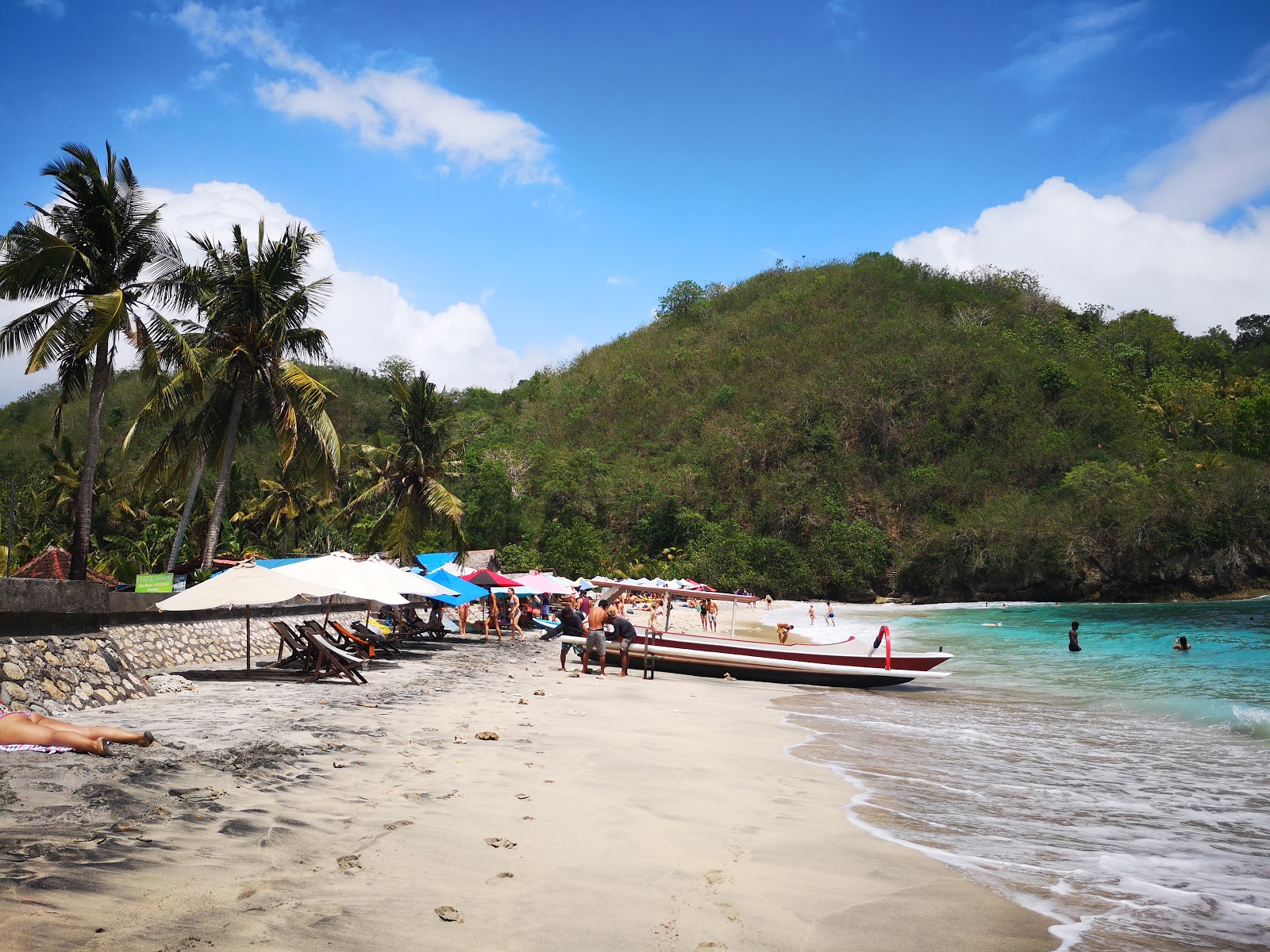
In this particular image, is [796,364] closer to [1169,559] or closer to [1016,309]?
[1016,309]

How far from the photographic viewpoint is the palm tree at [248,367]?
1966cm

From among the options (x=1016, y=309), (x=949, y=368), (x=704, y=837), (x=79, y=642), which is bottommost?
(x=704, y=837)

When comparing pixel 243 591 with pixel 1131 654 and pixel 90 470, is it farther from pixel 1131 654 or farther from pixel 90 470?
pixel 1131 654

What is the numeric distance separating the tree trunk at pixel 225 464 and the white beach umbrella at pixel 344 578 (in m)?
6.13

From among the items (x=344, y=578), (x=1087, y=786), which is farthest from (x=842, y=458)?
(x=1087, y=786)

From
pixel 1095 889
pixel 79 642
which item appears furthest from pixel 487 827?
pixel 79 642

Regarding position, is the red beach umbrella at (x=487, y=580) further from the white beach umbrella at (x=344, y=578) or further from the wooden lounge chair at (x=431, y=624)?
the white beach umbrella at (x=344, y=578)

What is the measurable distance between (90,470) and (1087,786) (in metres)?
17.0

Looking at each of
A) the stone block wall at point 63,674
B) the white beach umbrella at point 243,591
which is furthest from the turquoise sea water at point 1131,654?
the stone block wall at point 63,674

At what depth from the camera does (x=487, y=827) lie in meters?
5.07

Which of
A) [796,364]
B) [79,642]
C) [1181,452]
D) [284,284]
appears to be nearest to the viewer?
[79,642]

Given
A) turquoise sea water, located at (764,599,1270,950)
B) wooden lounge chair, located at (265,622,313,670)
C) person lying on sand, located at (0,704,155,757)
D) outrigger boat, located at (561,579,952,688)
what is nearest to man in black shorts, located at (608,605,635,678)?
outrigger boat, located at (561,579,952,688)

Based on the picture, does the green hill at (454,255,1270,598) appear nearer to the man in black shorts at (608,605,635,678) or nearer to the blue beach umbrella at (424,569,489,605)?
the blue beach umbrella at (424,569,489,605)

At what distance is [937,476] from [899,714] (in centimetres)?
5570
